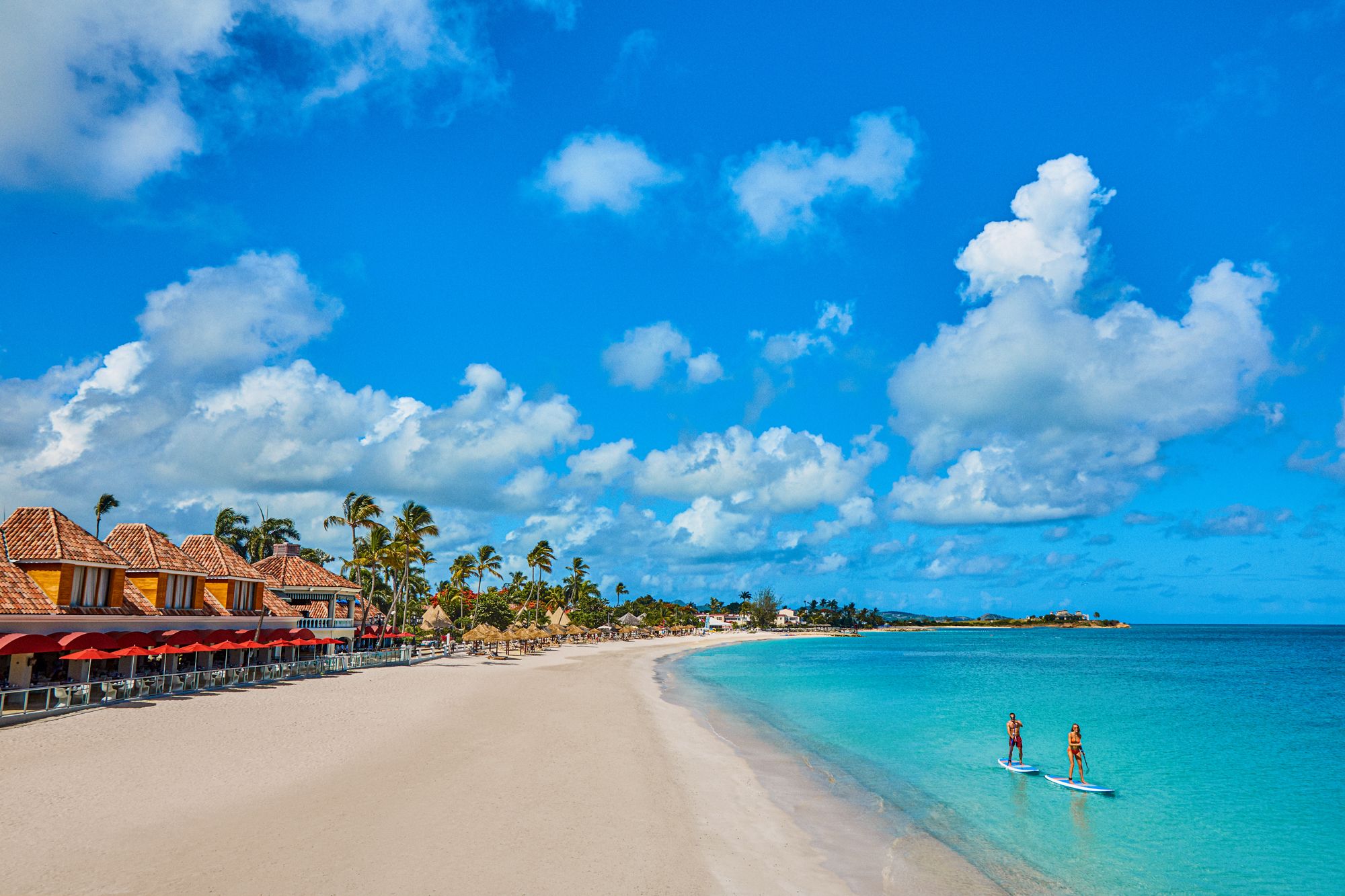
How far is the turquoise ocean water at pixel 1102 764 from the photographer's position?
50.8ft

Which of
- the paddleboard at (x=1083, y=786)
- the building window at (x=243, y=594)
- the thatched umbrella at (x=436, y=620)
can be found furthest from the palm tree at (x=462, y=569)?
the paddleboard at (x=1083, y=786)

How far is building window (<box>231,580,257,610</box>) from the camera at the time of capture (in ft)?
127

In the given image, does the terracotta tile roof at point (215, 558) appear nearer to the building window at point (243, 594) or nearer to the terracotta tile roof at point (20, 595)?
the building window at point (243, 594)

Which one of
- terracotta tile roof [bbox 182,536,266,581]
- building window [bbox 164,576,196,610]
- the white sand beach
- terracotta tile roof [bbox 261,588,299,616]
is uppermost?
terracotta tile roof [bbox 182,536,266,581]

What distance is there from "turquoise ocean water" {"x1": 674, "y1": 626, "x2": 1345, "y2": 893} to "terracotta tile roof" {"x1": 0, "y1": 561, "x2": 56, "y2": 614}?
Result: 26.1m

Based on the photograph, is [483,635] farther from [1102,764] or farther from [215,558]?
[1102,764]

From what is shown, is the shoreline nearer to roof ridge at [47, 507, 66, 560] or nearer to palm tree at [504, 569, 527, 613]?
roof ridge at [47, 507, 66, 560]

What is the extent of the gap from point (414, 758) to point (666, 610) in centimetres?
14849

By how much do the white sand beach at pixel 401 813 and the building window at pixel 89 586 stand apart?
18.9 feet

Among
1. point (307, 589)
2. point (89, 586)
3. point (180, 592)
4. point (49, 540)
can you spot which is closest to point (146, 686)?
point (89, 586)

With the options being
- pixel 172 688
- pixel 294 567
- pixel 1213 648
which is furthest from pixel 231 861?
pixel 1213 648

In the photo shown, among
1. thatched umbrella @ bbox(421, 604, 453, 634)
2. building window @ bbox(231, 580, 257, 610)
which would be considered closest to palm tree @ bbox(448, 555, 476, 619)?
thatched umbrella @ bbox(421, 604, 453, 634)

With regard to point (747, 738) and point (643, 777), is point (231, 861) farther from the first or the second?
point (747, 738)

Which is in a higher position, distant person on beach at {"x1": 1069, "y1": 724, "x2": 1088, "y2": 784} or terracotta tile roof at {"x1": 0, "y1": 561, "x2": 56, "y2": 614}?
terracotta tile roof at {"x1": 0, "y1": 561, "x2": 56, "y2": 614}
